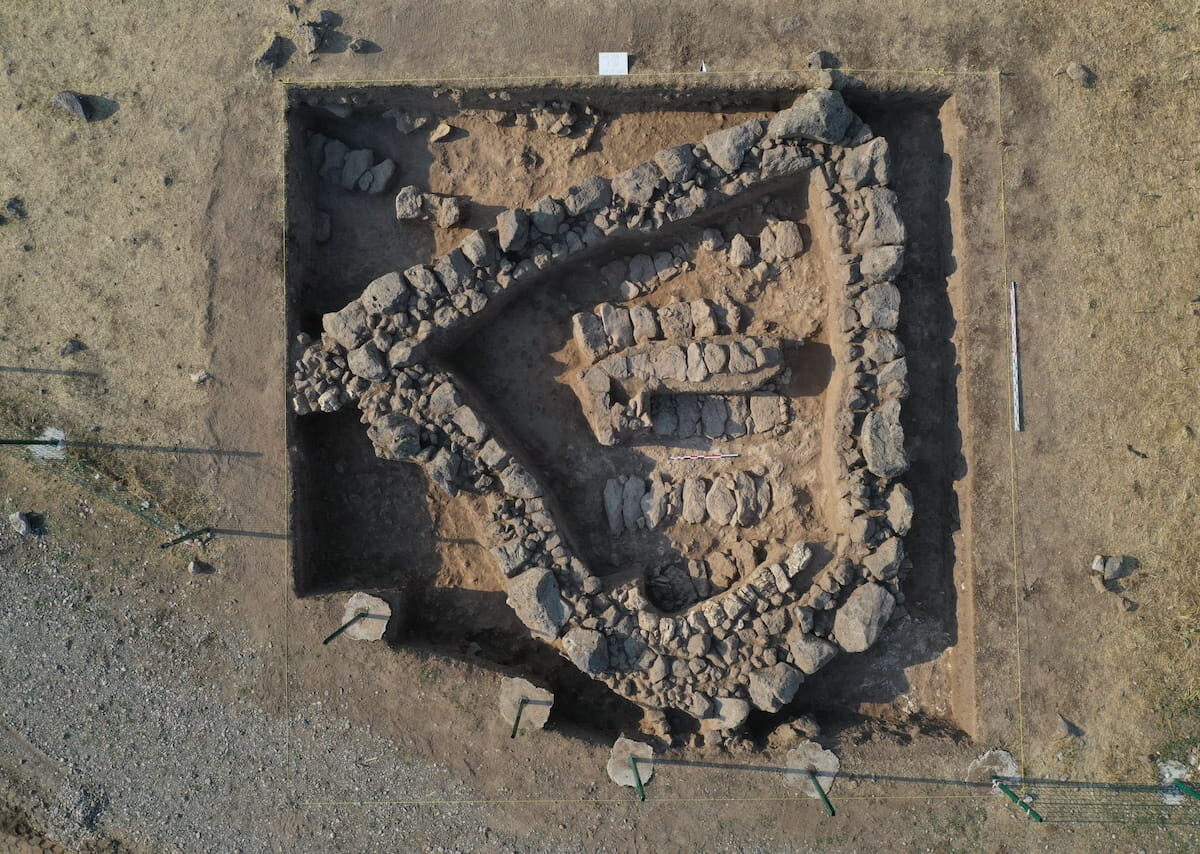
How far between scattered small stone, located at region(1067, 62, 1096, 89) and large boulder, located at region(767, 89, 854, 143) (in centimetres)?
234

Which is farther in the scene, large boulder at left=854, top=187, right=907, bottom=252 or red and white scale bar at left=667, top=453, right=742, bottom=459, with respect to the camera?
red and white scale bar at left=667, top=453, right=742, bottom=459

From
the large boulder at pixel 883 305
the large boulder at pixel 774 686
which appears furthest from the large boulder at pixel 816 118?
the large boulder at pixel 774 686

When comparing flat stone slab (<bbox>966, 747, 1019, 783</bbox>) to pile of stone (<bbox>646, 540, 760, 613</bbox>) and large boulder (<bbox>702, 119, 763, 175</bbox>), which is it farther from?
large boulder (<bbox>702, 119, 763, 175</bbox>)

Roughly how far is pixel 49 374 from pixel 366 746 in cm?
499

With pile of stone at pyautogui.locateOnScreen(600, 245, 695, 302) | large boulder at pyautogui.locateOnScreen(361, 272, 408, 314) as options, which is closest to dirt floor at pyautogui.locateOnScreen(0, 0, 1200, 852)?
large boulder at pyautogui.locateOnScreen(361, 272, 408, 314)

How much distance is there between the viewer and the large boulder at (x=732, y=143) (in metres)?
7.94

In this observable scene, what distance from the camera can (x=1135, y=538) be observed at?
823 centimetres

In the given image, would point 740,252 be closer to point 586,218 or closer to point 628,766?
point 586,218

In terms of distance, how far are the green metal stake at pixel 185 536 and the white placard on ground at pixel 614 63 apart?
615 centimetres

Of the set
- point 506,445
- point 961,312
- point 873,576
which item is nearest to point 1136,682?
point 873,576

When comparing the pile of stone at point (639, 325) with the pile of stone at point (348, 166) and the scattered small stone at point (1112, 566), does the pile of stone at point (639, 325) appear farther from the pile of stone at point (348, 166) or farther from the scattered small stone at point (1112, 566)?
the scattered small stone at point (1112, 566)

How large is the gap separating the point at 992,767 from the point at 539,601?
4893 mm

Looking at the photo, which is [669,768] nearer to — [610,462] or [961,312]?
[610,462]

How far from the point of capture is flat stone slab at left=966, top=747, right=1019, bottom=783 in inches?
320
